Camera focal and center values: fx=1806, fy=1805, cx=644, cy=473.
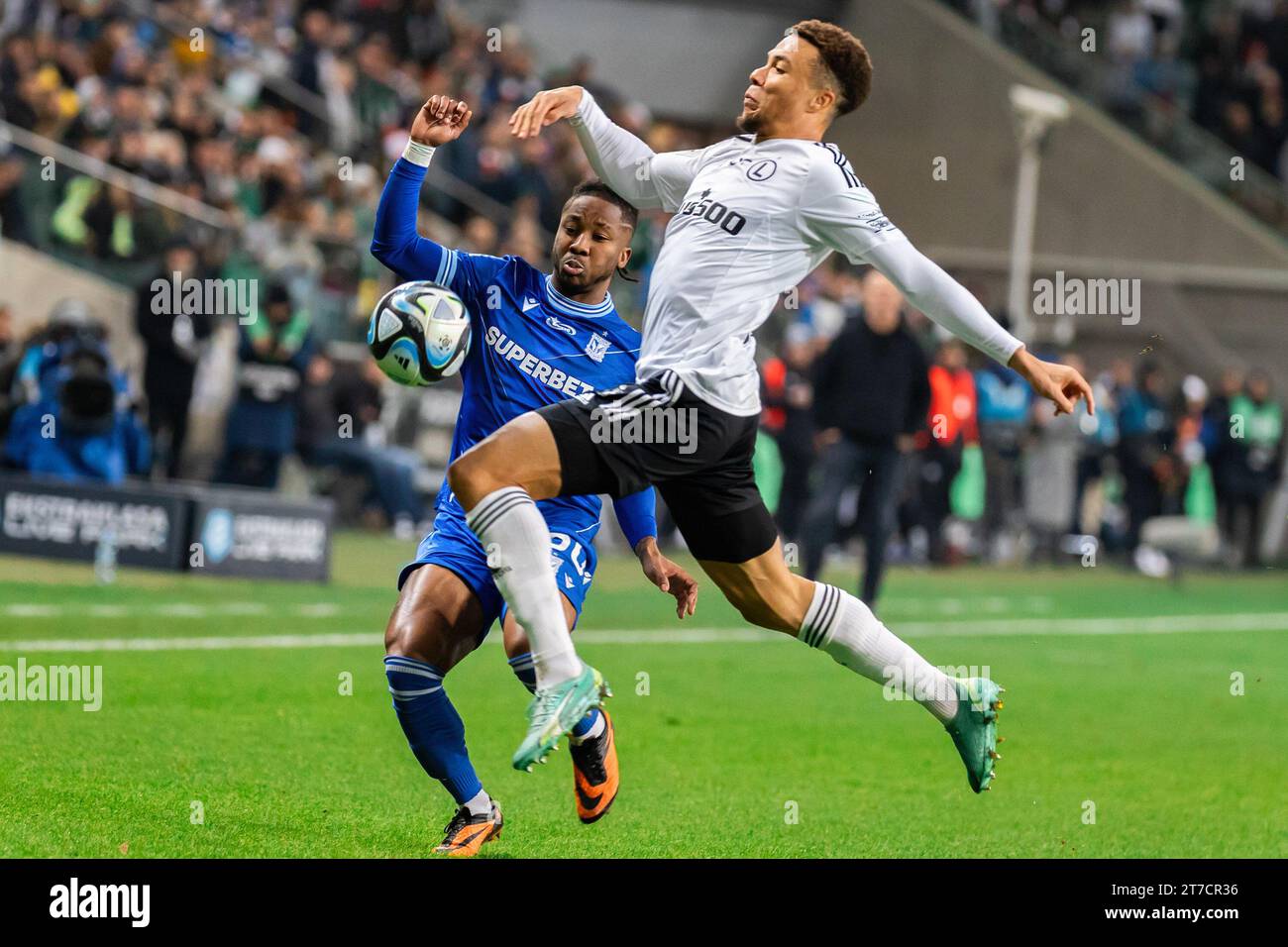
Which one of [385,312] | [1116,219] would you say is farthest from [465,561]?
[1116,219]

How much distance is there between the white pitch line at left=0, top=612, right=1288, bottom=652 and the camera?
10859mm

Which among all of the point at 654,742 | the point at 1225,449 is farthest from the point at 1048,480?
the point at 654,742

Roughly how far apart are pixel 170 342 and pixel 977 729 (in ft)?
39.4

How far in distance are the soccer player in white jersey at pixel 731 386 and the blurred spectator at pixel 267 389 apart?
Answer: 11119 millimetres

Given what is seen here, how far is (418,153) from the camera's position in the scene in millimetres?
6152

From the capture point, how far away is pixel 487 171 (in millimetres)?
22109

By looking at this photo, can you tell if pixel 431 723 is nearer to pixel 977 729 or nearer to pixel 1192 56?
pixel 977 729

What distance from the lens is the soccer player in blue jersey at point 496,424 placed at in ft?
20.0

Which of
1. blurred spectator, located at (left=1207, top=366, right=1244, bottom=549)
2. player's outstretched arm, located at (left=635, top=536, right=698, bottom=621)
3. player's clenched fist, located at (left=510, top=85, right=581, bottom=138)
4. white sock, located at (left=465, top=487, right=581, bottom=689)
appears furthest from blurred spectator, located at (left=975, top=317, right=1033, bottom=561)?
white sock, located at (left=465, top=487, right=581, bottom=689)

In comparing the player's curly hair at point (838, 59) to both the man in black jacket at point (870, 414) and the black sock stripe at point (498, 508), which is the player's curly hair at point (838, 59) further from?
the man in black jacket at point (870, 414)

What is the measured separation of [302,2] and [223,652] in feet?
48.3

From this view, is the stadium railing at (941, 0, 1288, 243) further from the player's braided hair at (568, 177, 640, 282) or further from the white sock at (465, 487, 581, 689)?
the white sock at (465, 487, 581, 689)
